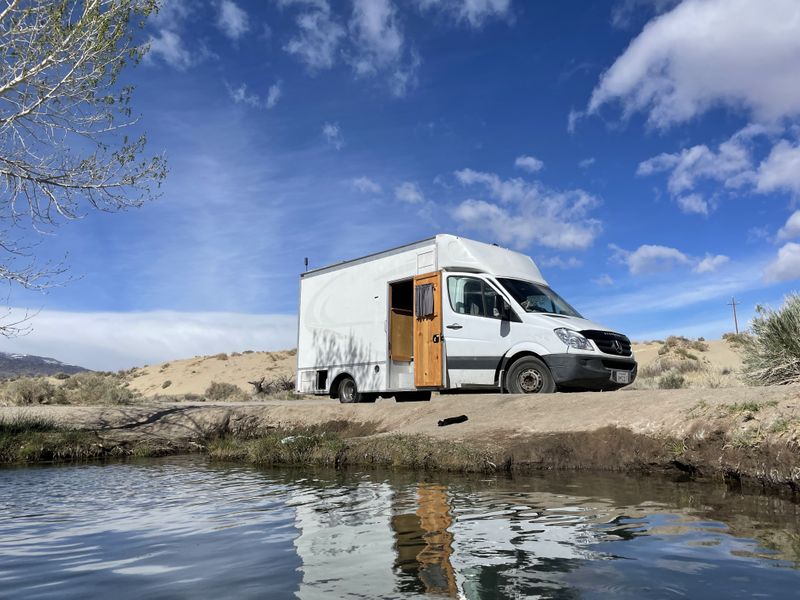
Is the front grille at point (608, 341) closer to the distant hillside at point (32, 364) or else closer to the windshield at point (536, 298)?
the windshield at point (536, 298)

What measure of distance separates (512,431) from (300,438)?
3.51 m

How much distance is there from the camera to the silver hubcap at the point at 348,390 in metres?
14.5

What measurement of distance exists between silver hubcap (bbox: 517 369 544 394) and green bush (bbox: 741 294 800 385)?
516 cm

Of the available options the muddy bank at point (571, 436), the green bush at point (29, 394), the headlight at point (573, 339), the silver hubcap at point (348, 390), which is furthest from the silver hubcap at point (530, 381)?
the green bush at point (29, 394)

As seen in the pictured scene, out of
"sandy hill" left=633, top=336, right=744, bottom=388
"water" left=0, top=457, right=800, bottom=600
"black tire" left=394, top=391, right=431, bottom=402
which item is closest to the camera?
"water" left=0, top=457, right=800, bottom=600

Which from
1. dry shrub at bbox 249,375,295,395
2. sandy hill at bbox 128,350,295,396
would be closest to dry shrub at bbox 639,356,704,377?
dry shrub at bbox 249,375,295,395

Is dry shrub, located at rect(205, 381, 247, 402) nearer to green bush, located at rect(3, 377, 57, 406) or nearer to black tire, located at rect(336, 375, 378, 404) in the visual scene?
green bush, located at rect(3, 377, 57, 406)

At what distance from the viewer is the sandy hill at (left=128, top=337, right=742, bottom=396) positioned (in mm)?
31861

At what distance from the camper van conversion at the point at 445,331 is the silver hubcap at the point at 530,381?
0.06ft

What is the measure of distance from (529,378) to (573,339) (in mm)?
1110

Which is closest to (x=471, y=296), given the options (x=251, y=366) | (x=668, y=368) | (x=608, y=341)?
(x=608, y=341)

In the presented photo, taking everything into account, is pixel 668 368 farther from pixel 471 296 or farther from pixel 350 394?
pixel 471 296

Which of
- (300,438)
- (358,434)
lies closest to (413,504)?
(300,438)

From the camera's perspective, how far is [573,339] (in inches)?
419
